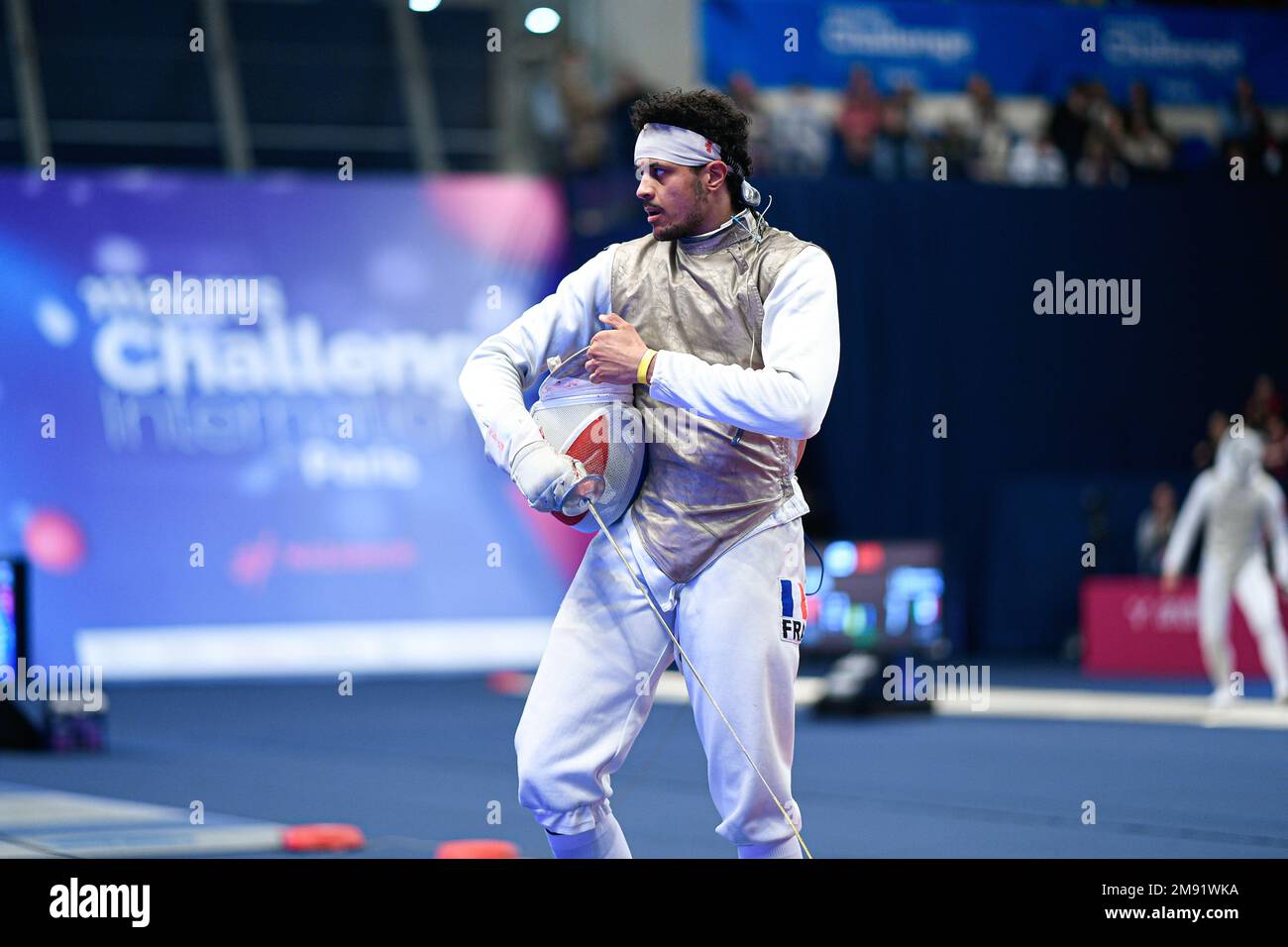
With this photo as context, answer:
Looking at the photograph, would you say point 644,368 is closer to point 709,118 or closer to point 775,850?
point 709,118

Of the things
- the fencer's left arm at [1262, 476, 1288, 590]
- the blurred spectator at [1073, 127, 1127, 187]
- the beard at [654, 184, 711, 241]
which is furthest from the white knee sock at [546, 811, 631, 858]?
the blurred spectator at [1073, 127, 1127, 187]

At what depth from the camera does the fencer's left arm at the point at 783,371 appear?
3.21 metres

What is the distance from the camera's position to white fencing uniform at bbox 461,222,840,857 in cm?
328

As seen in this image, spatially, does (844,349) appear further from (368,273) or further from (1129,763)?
(1129,763)

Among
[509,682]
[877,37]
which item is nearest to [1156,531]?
[877,37]

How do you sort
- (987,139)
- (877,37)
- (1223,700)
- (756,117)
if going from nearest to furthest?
(1223,700)
(756,117)
(987,139)
(877,37)

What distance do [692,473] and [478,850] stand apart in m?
1.81

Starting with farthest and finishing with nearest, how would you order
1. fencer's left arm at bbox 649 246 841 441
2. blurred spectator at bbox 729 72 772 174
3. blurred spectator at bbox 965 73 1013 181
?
blurred spectator at bbox 965 73 1013 181
blurred spectator at bbox 729 72 772 174
fencer's left arm at bbox 649 246 841 441

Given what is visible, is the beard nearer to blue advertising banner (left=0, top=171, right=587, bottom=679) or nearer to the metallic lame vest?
the metallic lame vest

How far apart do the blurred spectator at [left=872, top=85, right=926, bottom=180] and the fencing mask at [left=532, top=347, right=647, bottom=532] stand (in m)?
9.44

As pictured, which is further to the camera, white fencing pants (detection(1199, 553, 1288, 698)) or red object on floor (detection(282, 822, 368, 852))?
white fencing pants (detection(1199, 553, 1288, 698))

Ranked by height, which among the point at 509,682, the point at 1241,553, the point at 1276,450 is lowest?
the point at 509,682

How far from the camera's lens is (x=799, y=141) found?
40.8ft

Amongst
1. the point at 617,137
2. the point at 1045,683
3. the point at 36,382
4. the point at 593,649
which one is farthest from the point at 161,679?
the point at 593,649
